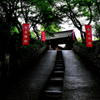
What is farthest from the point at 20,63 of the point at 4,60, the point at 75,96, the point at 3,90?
the point at 75,96

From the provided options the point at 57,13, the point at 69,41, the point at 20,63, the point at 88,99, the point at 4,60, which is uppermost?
the point at 57,13

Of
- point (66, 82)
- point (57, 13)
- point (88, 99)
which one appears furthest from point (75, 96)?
point (57, 13)

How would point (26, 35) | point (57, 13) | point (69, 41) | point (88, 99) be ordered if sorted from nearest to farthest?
1. point (88, 99)
2. point (26, 35)
3. point (57, 13)
4. point (69, 41)

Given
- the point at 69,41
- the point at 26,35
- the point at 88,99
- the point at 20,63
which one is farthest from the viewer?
the point at 69,41

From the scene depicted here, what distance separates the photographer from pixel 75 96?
3.96m

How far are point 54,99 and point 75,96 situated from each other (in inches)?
38.0

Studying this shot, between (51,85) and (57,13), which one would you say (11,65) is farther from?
(57,13)

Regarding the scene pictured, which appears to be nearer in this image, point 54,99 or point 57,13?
point 54,99

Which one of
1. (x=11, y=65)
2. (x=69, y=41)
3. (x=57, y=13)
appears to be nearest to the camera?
(x=11, y=65)

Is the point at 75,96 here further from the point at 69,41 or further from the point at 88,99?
the point at 69,41

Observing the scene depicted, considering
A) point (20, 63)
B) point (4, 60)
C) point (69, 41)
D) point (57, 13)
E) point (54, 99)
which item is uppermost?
point (57, 13)

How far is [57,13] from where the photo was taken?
39.4 ft

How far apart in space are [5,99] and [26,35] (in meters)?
6.65

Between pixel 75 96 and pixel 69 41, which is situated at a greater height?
pixel 69 41
